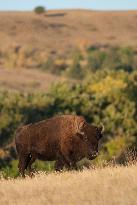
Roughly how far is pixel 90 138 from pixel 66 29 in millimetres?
139154

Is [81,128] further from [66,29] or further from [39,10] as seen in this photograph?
[39,10]

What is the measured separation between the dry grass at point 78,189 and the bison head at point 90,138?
257cm

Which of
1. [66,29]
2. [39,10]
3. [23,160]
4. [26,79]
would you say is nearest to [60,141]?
[23,160]

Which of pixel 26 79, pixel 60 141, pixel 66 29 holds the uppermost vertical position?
pixel 60 141

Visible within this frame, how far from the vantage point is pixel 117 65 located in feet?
345

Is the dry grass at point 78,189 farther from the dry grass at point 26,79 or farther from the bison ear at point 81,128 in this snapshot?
the dry grass at point 26,79

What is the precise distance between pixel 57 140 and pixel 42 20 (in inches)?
5556

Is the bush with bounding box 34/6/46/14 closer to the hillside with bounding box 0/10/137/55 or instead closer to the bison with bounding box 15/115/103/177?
the hillside with bounding box 0/10/137/55

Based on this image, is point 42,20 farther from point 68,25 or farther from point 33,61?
point 33,61

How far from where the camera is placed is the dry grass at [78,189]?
41.9ft

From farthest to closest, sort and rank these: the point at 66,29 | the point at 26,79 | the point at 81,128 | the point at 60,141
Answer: the point at 66,29 < the point at 26,79 < the point at 60,141 < the point at 81,128

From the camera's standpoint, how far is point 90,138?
62.8 feet

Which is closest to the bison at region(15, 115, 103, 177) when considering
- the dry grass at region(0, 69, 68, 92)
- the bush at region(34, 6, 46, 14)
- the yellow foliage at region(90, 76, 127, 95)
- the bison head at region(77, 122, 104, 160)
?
the bison head at region(77, 122, 104, 160)

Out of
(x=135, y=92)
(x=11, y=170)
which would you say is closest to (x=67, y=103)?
(x=135, y=92)
